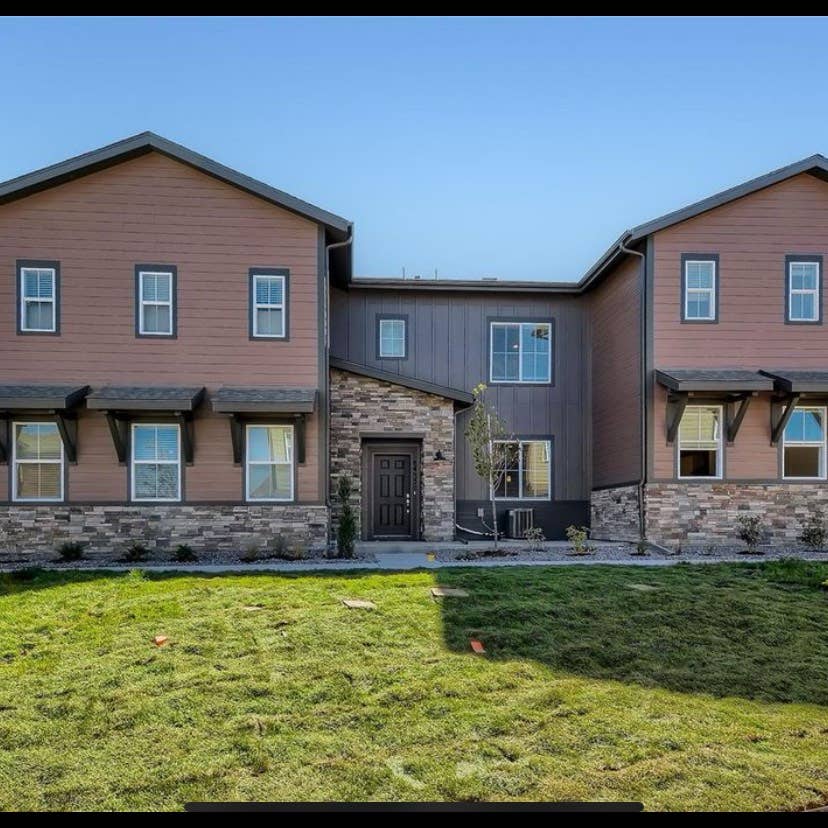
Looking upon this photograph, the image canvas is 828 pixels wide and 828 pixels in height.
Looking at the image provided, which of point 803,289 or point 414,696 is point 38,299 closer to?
point 414,696

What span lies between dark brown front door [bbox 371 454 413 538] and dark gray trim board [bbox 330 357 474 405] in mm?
1435

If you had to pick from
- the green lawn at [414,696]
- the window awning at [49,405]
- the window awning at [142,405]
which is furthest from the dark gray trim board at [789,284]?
the window awning at [49,405]

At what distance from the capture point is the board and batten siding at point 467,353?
16328mm

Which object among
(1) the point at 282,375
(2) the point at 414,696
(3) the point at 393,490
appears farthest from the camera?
(3) the point at 393,490

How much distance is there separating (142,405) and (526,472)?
840 cm

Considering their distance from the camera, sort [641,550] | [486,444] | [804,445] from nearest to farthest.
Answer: [641,550] < [804,445] < [486,444]

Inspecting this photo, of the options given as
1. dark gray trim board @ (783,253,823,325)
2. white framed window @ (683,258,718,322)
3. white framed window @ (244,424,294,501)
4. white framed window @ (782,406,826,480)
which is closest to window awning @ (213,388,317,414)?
white framed window @ (244,424,294,501)

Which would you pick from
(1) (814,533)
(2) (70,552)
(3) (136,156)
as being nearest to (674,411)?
(1) (814,533)

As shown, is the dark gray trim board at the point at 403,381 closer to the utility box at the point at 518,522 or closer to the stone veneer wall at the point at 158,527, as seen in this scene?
the utility box at the point at 518,522

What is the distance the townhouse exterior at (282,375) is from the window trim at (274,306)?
38mm

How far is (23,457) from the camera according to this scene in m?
12.6

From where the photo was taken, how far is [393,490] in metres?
14.9

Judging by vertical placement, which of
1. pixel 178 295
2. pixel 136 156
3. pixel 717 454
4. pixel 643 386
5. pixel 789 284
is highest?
pixel 136 156

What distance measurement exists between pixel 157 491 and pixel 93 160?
5.75 metres
